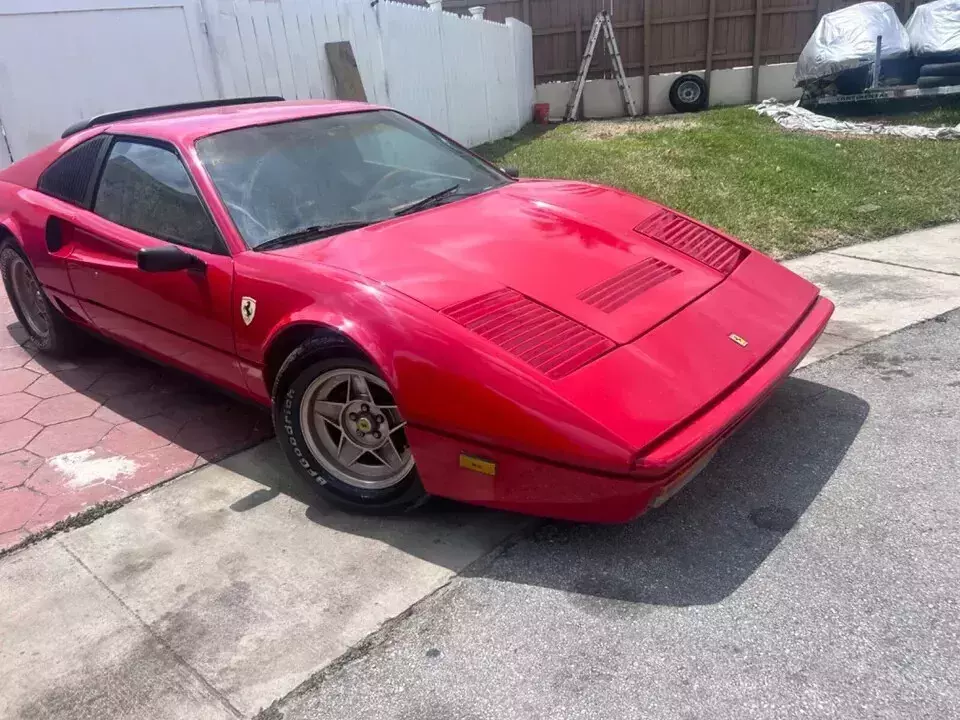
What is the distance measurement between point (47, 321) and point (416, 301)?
2810 mm

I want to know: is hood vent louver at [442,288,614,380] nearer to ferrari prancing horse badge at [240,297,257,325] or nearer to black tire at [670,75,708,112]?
ferrari prancing horse badge at [240,297,257,325]

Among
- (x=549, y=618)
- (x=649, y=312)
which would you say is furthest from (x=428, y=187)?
(x=549, y=618)

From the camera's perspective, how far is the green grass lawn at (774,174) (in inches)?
251

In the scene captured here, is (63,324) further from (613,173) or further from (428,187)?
(613,173)

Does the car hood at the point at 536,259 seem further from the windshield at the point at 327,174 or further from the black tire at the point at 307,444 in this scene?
the black tire at the point at 307,444

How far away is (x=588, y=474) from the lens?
231cm

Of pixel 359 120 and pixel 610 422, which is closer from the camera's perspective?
pixel 610 422

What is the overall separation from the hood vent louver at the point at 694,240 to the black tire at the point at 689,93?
12709 mm

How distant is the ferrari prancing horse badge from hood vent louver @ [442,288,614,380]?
2.71 ft

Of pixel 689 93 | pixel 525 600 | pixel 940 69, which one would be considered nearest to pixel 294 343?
pixel 525 600

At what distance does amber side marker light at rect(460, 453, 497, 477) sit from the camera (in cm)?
245

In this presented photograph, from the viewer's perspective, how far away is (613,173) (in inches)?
337

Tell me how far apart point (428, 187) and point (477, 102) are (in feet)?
27.8

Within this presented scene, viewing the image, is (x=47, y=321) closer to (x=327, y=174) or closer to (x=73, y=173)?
(x=73, y=173)
